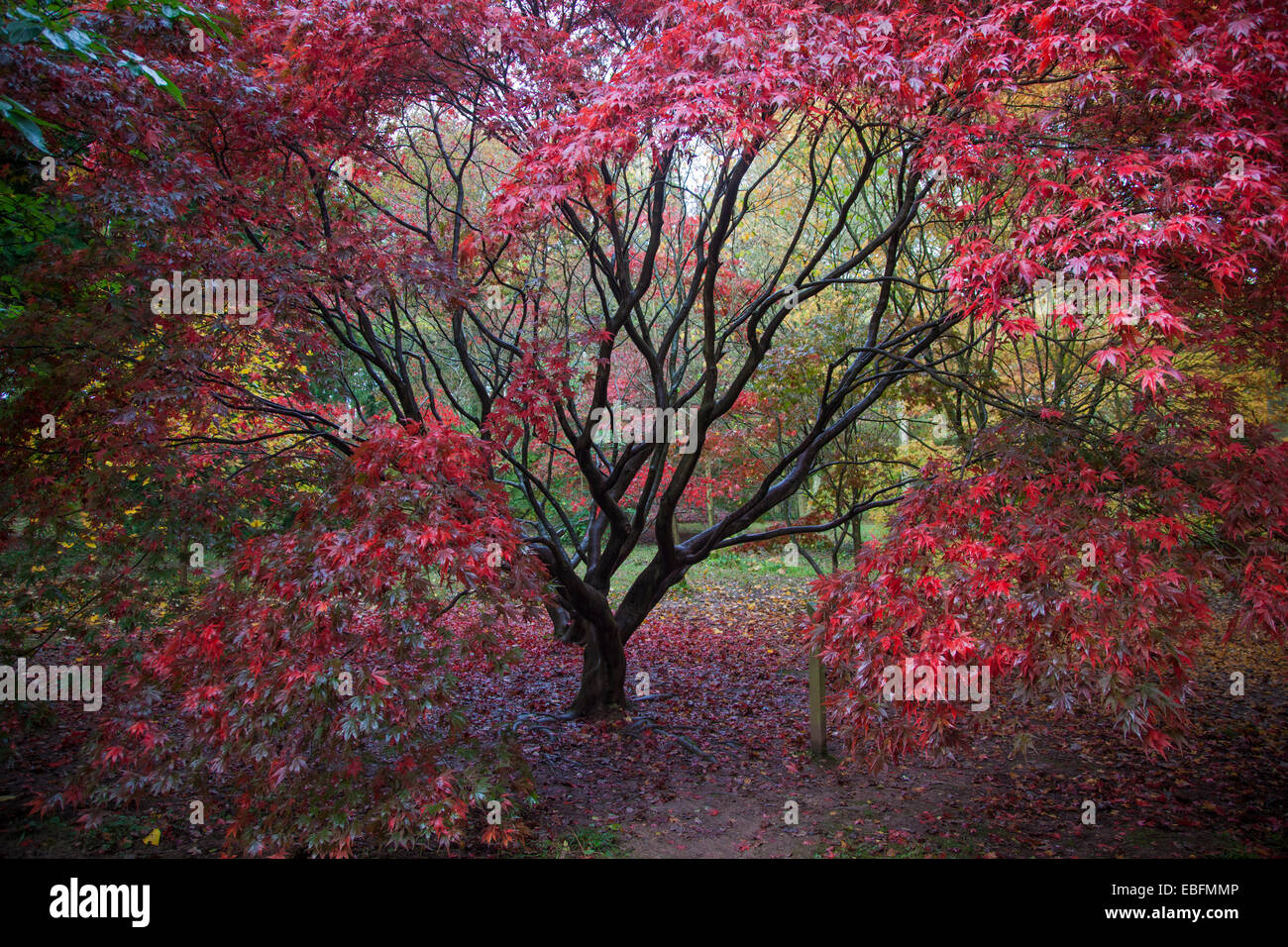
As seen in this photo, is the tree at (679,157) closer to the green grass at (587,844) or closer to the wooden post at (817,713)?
the wooden post at (817,713)

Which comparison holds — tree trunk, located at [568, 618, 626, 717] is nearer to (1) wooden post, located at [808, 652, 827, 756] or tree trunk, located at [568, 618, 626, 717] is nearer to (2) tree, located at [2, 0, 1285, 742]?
(2) tree, located at [2, 0, 1285, 742]

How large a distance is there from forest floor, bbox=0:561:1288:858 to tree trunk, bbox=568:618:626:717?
0.52 ft

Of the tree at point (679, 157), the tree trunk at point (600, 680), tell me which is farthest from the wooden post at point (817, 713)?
the tree trunk at point (600, 680)

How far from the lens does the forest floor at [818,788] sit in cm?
432

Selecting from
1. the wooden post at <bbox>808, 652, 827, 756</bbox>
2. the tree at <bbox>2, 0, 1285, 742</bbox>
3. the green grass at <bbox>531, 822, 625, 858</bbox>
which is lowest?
the green grass at <bbox>531, 822, 625, 858</bbox>

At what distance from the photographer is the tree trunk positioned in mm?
6215

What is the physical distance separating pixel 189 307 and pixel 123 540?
55.9 inches

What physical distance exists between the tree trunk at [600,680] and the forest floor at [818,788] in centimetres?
16

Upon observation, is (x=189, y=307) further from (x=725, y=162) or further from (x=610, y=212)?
(x=725, y=162)

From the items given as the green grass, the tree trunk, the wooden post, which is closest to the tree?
the tree trunk

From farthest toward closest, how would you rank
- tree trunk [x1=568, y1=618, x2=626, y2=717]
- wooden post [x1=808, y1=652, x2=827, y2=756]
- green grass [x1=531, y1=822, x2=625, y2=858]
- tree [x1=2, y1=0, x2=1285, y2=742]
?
tree trunk [x1=568, y1=618, x2=626, y2=717] → wooden post [x1=808, y1=652, x2=827, y2=756] → green grass [x1=531, y1=822, x2=625, y2=858] → tree [x1=2, y1=0, x2=1285, y2=742]

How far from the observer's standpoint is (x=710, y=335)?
5.18 metres

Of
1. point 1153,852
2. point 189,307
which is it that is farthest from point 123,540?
point 1153,852

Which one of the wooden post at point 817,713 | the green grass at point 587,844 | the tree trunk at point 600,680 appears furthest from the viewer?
the tree trunk at point 600,680
